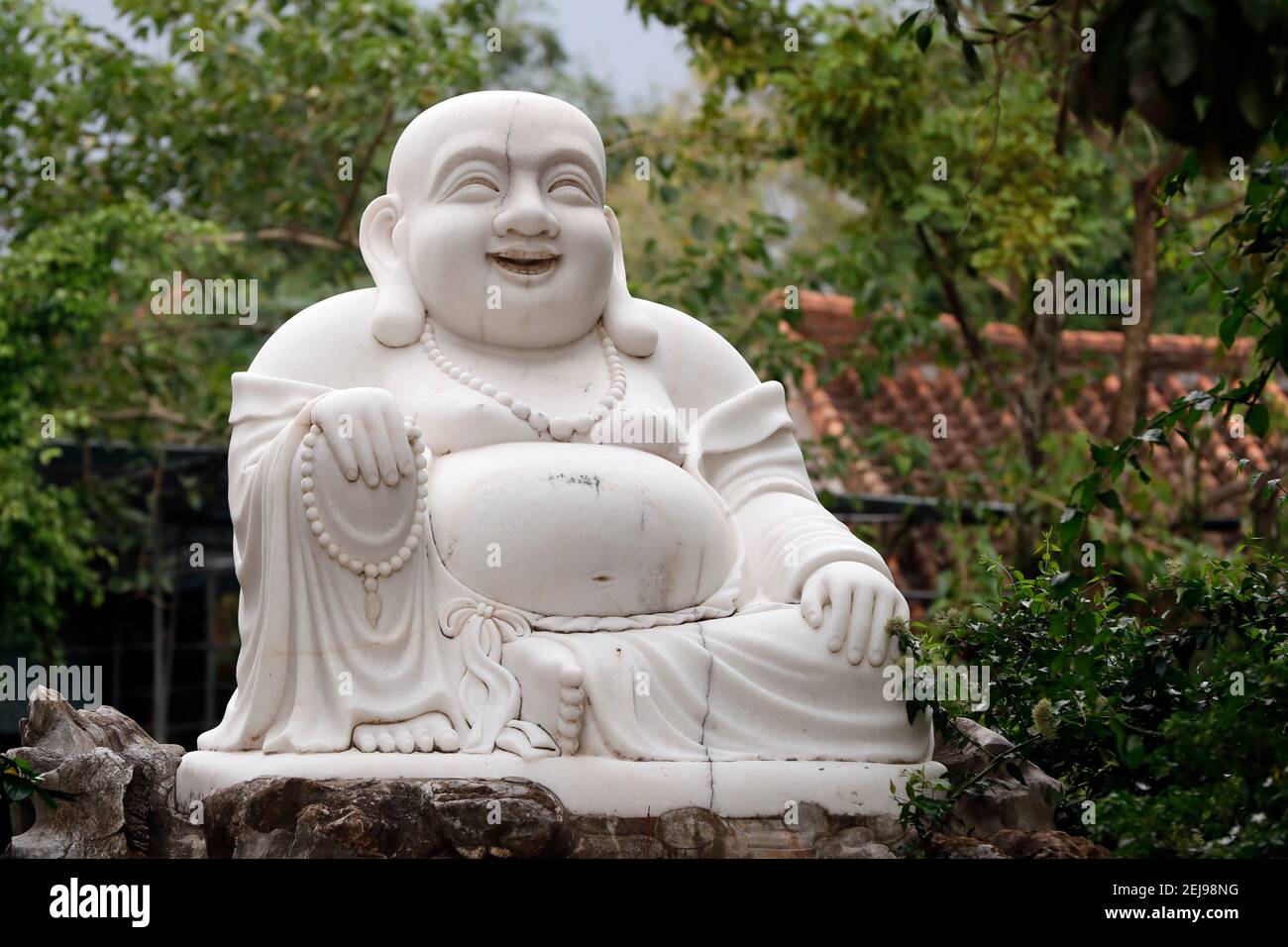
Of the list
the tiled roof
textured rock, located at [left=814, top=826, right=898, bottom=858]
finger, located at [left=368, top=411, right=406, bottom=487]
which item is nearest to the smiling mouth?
finger, located at [left=368, top=411, right=406, bottom=487]

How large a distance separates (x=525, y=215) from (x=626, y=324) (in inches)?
22.9

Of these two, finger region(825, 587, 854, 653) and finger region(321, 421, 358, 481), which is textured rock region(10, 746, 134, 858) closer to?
finger region(321, 421, 358, 481)

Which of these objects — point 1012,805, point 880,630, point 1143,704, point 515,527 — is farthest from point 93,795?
point 1143,704

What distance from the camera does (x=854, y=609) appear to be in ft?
18.5

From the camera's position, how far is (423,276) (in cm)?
613

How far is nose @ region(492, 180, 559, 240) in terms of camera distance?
5.95 meters

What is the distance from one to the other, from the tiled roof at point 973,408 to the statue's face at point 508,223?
5.35 metres

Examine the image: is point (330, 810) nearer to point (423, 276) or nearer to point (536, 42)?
point (423, 276)

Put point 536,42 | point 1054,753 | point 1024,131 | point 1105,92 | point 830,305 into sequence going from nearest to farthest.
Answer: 1. point 1105,92
2. point 1054,753
3. point 1024,131
4. point 830,305
5. point 536,42

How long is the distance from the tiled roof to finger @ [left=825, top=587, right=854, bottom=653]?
5.69 m

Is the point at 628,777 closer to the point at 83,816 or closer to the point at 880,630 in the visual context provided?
the point at 880,630

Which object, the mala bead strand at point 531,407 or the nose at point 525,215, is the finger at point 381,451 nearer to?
the mala bead strand at point 531,407
